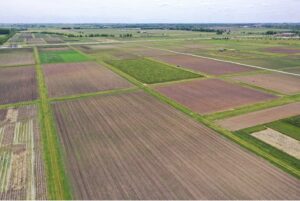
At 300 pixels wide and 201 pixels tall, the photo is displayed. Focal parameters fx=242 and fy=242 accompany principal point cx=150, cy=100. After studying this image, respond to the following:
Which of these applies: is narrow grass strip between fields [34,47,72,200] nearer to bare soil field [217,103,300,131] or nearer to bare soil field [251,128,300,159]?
bare soil field [217,103,300,131]

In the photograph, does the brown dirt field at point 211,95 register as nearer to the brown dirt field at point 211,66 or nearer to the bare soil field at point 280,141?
the bare soil field at point 280,141

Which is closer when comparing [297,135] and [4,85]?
[297,135]

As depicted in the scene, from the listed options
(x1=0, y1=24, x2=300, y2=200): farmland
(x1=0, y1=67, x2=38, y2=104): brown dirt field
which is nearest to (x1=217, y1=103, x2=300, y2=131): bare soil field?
(x1=0, y1=24, x2=300, y2=200): farmland

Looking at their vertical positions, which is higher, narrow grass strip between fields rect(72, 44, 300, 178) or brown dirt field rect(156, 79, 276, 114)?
brown dirt field rect(156, 79, 276, 114)

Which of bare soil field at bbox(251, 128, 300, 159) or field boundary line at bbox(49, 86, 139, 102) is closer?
bare soil field at bbox(251, 128, 300, 159)

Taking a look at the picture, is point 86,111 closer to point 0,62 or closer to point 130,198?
point 130,198

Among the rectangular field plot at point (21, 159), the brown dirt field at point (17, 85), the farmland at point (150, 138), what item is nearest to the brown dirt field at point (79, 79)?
the farmland at point (150, 138)

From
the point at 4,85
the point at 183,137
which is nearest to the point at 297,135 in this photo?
the point at 183,137
